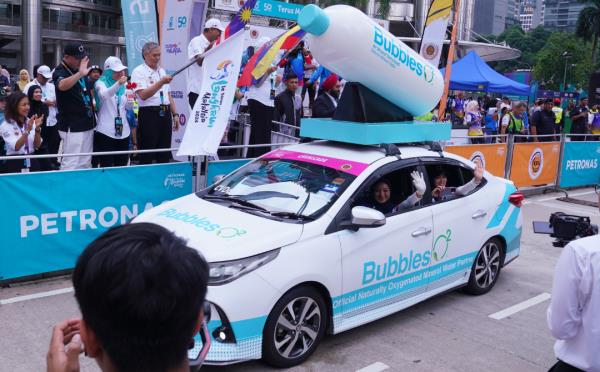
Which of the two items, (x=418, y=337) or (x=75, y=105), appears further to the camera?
(x=75, y=105)

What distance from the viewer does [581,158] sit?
14.6 m

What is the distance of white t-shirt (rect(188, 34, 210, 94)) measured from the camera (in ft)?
29.9

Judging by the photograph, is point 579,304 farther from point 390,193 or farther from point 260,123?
point 260,123

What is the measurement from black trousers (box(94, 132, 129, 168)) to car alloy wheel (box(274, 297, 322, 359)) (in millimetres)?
4397

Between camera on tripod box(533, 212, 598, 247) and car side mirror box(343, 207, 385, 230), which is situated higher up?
camera on tripod box(533, 212, 598, 247)

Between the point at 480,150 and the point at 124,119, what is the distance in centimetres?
691

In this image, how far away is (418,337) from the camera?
5.46m

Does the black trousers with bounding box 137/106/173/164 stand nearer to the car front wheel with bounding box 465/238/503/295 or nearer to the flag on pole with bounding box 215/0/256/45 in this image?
the flag on pole with bounding box 215/0/256/45

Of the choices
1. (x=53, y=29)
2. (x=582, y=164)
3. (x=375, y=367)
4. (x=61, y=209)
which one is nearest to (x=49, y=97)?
(x=61, y=209)

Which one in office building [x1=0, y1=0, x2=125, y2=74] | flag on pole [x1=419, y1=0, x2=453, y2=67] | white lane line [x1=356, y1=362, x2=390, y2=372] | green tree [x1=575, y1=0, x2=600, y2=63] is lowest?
white lane line [x1=356, y1=362, x2=390, y2=372]

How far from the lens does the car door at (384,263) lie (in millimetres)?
4980

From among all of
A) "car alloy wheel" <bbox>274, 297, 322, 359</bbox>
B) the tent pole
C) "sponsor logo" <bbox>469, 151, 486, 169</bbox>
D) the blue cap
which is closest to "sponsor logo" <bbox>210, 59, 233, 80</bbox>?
the blue cap

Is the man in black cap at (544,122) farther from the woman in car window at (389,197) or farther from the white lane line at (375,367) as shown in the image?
the white lane line at (375,367)

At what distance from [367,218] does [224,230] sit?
1.14 m
